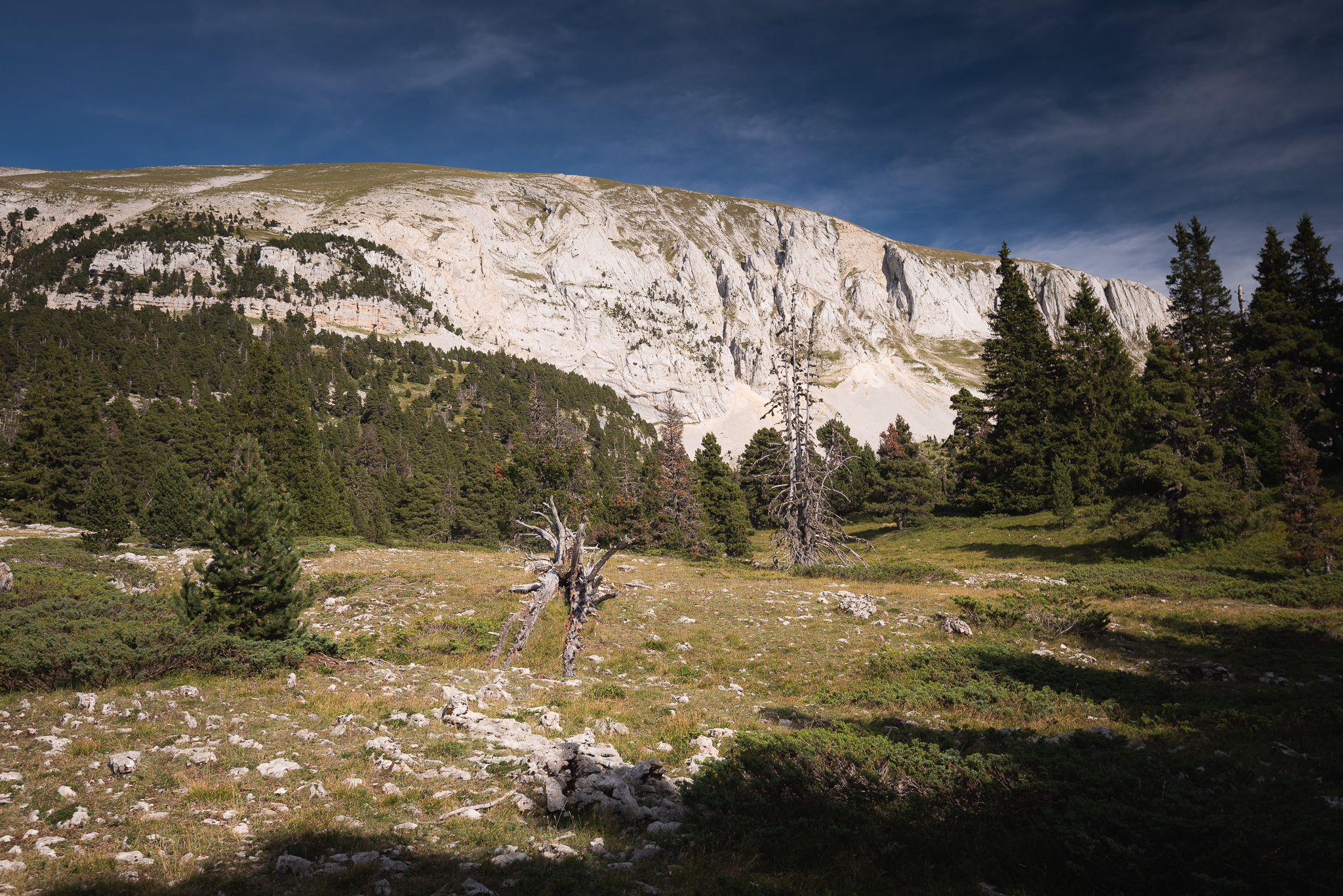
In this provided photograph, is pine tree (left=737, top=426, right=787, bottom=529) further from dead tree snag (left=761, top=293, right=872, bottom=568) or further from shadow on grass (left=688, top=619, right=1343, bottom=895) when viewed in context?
shadow on grass (left=688, top=619, right=1343, bottom=895)

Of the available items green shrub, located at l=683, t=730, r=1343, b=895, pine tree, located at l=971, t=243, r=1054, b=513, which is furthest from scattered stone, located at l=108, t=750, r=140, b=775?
pine tree, located at l=971, t=243, r=1054, b=513

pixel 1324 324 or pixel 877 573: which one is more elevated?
pixel 1324 324

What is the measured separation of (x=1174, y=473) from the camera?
27547 mm

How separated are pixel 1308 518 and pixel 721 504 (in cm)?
3706

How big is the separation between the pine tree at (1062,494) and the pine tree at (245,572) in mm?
45218

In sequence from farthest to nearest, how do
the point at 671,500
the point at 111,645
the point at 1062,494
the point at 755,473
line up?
the point at 755,473
the point at 671,500
the point at 1062,494
the point at 111,645

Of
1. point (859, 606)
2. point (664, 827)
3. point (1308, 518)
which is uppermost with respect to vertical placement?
point (1308, 518)

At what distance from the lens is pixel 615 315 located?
191 metres

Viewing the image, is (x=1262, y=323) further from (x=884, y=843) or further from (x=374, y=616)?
(x=374, y=616)

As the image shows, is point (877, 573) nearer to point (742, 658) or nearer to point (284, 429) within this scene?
point (742, 658)

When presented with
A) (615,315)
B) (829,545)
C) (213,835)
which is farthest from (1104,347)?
(615,315)

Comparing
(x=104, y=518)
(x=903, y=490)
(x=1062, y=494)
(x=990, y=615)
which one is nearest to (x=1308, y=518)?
(x=990, y=615)

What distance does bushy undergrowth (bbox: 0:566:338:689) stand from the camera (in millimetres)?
10062

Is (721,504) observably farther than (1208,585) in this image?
Yes
